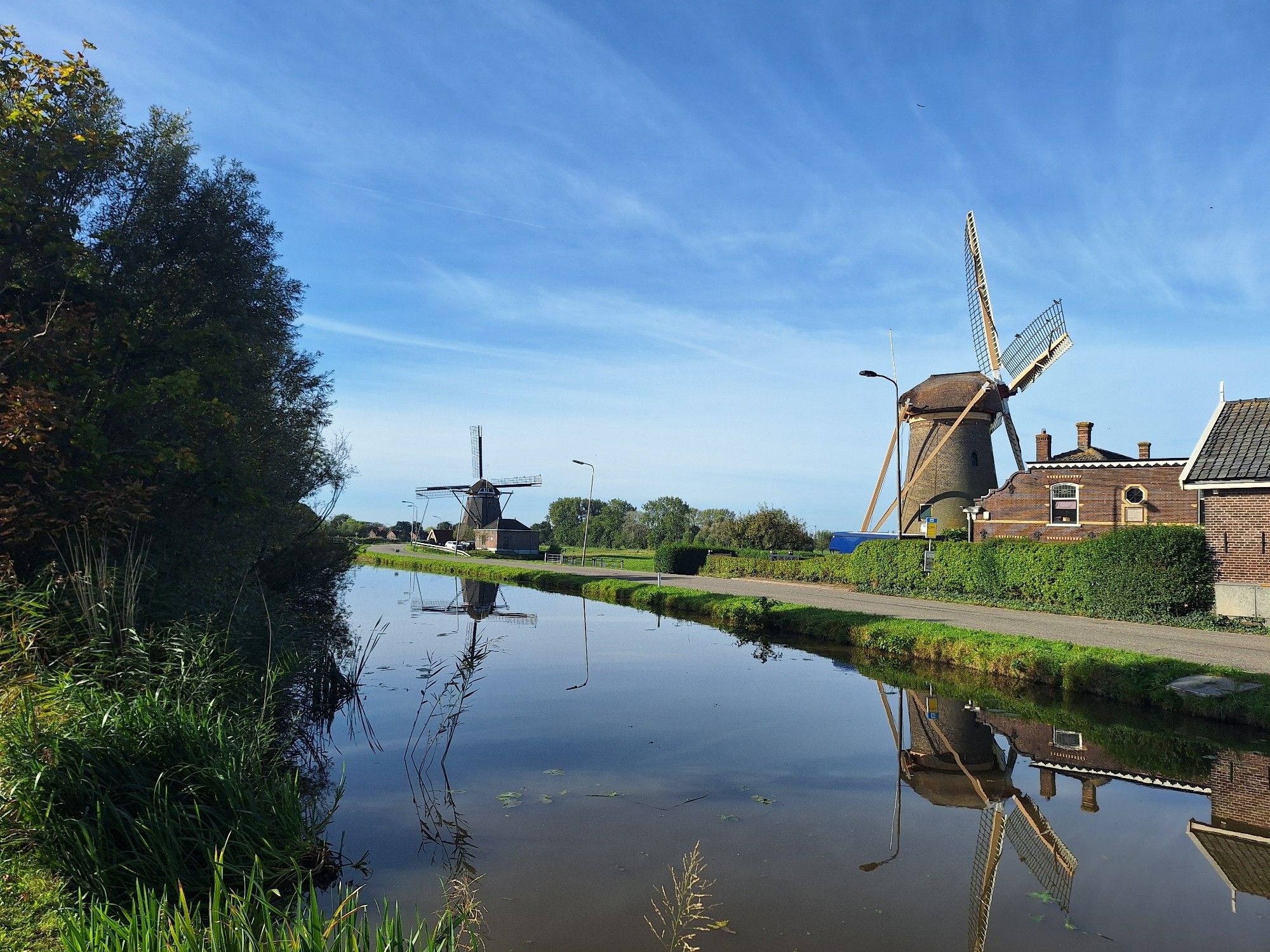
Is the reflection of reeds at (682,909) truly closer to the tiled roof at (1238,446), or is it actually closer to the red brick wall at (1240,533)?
the red brick wall at (1240,533)

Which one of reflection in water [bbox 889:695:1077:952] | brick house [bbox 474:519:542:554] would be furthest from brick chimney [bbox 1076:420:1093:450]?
brick house [bbox 474:519:542:554]

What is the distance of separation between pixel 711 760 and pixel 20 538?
7.74m

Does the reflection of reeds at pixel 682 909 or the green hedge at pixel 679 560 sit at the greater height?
the green hedge at pixel 679 560

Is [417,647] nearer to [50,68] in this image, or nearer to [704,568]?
[50,68]

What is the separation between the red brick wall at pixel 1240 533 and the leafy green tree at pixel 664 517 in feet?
210

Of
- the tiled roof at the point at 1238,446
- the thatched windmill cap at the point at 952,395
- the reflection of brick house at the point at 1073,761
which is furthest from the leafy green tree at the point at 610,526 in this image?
the reflection of brick house at the point at 1073,761

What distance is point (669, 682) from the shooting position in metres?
14.4

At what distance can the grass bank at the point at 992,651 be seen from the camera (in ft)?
36.9

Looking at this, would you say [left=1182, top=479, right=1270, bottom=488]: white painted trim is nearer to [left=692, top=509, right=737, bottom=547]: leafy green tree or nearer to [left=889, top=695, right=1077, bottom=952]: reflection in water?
[left=889, top=695, right=1077, bottom=952]: reflection in water

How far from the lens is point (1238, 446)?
18750mm

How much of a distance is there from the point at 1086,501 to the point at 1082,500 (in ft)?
0.45

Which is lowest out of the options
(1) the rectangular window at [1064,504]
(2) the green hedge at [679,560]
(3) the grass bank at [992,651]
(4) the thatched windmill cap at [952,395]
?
(3) the grass bank at [992,651]

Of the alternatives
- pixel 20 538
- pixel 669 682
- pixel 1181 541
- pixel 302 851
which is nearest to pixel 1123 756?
pixel 669 682

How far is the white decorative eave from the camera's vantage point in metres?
24.4
